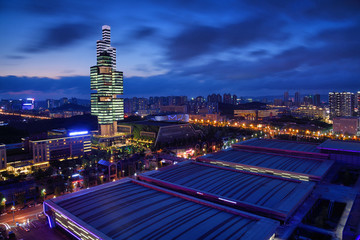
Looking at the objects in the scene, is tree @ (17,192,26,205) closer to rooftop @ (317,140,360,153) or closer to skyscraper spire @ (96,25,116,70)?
rooftop @ (317,140,360,153)

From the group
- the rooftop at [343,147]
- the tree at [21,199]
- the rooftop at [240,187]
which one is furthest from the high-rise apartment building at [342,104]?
the tree at [21,199]

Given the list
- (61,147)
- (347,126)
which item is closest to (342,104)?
(347,126)

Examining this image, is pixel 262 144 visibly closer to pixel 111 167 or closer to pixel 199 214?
pixel 111 167

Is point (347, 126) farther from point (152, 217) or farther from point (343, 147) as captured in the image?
point (152, 217)

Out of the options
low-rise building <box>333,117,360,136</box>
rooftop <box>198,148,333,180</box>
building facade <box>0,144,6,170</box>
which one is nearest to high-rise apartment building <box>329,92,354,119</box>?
low-rise building <box>333,117,360,136</box>

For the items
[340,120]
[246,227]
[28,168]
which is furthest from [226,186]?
[340,120]

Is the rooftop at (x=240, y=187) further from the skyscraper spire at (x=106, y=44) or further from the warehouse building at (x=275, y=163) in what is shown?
the skyscraper spire at (x=106, y=44)

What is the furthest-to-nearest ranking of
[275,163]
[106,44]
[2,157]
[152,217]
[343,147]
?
[106,44] < [2,157] < [343,147] < [275,163] < [152,217]
